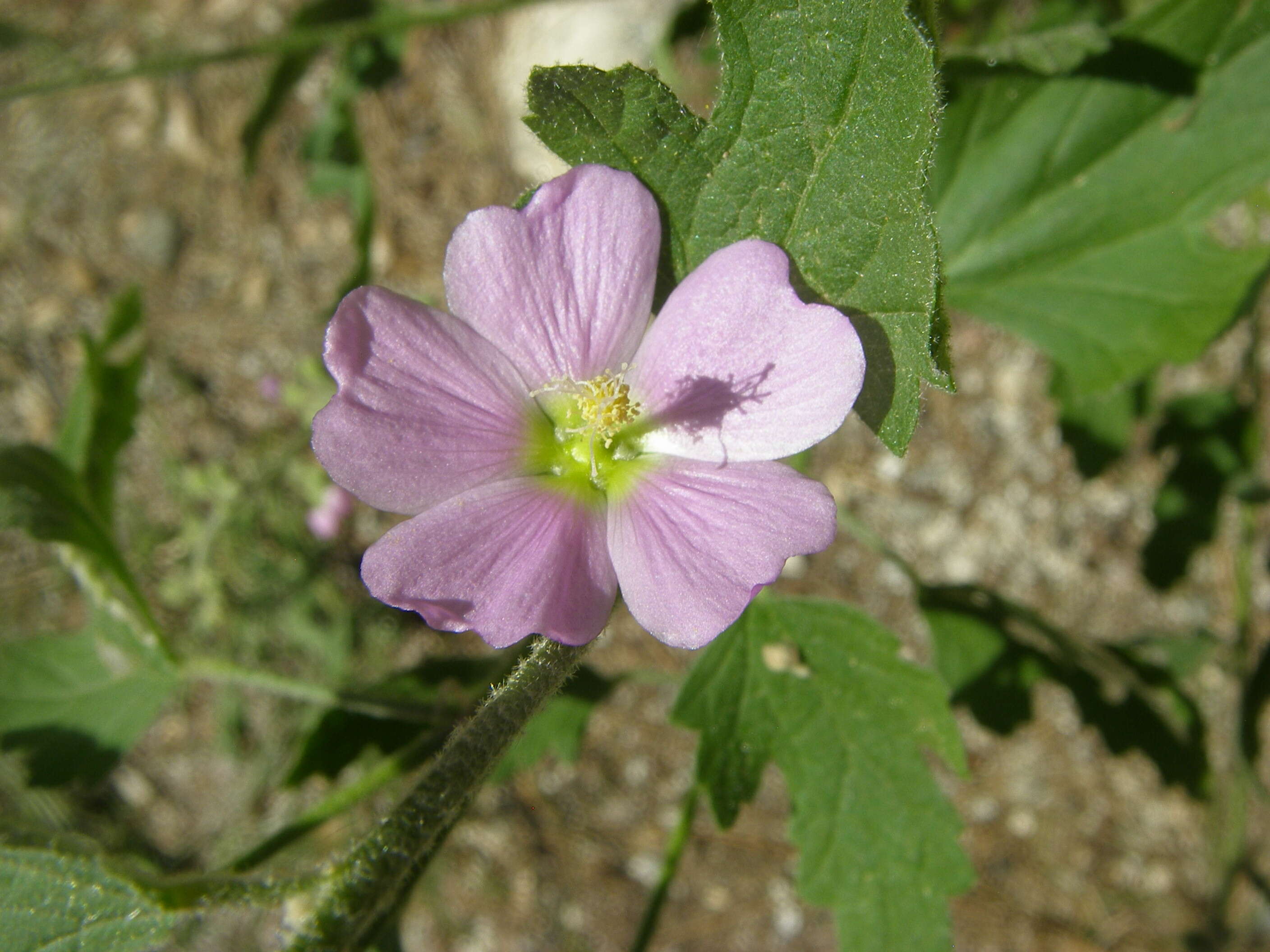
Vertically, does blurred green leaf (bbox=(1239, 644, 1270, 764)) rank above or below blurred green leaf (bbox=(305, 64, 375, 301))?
below

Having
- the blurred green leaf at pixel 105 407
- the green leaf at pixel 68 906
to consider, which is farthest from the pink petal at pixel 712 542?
the blurred green leaf at pixel 105 407

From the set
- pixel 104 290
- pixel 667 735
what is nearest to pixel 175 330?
pixel 104 290

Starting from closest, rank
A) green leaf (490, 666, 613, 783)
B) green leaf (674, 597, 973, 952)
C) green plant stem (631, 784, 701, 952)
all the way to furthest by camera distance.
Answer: green leaf (674, 597, 973, 952)
green plant stem (631, 784, 701, 952)
green leaf (490, 666, 613, 783)

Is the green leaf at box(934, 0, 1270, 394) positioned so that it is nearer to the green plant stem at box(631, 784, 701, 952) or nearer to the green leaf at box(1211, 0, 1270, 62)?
the green leaf at box(1211, 0, 1270, 62)

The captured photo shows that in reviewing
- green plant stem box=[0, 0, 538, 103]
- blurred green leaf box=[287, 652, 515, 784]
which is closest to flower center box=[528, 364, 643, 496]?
→ blurred green leaf box=[287, 652, 515, 784]

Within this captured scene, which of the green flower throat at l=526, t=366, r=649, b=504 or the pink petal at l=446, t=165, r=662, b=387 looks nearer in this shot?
the pink petal at l=446, t=165, r=662, b=387

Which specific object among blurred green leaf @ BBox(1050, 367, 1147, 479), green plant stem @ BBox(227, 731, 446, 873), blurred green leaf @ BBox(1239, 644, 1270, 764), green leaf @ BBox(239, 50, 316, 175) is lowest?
blurred green leaf @ BBox(1239, 644, 1270, 764)

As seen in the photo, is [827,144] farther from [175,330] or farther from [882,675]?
[175,330]
